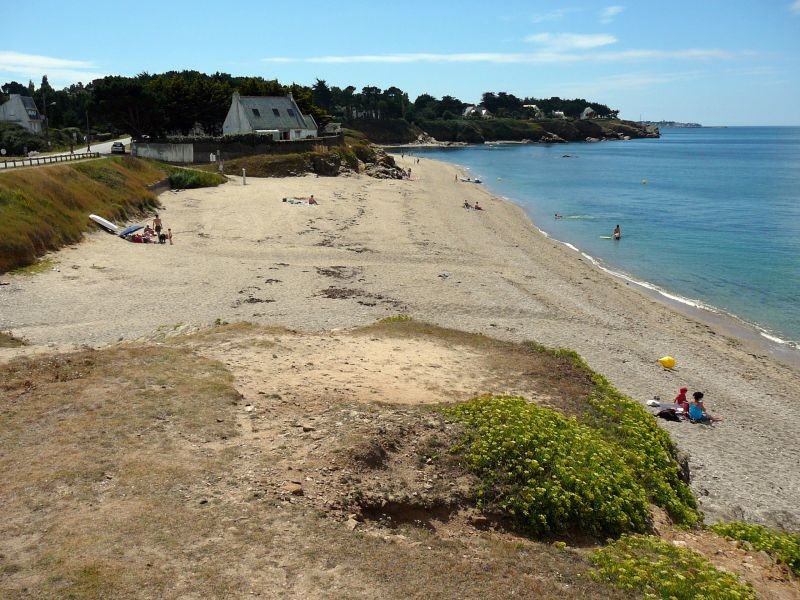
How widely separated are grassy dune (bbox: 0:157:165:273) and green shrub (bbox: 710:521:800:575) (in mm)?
25214

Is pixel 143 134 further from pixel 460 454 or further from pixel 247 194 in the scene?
pixel 460 454

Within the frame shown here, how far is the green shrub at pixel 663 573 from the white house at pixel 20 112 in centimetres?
9512

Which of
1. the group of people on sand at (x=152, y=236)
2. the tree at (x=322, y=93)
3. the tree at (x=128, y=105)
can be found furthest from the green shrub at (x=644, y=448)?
the tree at (x=322, y=93)

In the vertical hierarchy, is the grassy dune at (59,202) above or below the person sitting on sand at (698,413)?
above

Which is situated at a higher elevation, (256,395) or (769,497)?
(256,395)

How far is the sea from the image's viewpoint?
3169 cm

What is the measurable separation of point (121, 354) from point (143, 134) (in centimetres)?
6084

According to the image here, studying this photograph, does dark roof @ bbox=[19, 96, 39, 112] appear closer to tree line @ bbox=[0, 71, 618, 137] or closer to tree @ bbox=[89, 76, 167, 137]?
tree line @ bbox=[0, 71, 618, 137]

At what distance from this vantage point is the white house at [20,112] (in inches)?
3413

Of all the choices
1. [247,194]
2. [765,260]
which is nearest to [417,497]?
[765,260]

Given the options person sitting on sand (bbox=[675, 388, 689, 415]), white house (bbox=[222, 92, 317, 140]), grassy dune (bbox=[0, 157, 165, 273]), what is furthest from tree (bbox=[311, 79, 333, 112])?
person sitting on sand (bbox=[675, 388, 689, 415])

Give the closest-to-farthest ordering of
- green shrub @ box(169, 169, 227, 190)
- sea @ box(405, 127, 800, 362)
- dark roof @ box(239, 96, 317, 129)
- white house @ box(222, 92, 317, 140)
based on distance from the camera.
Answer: sea @ box(405, 127, 800, 362) → green shrub @ box(169, 169, 227, 190) → white house @ box(222, 92, 317, 140) → dark roof @ box(239, 96, 317, 129)

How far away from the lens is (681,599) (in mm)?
8398

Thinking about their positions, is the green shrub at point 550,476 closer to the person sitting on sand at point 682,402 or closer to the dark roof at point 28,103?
the person sitting on sand at point 682,402
